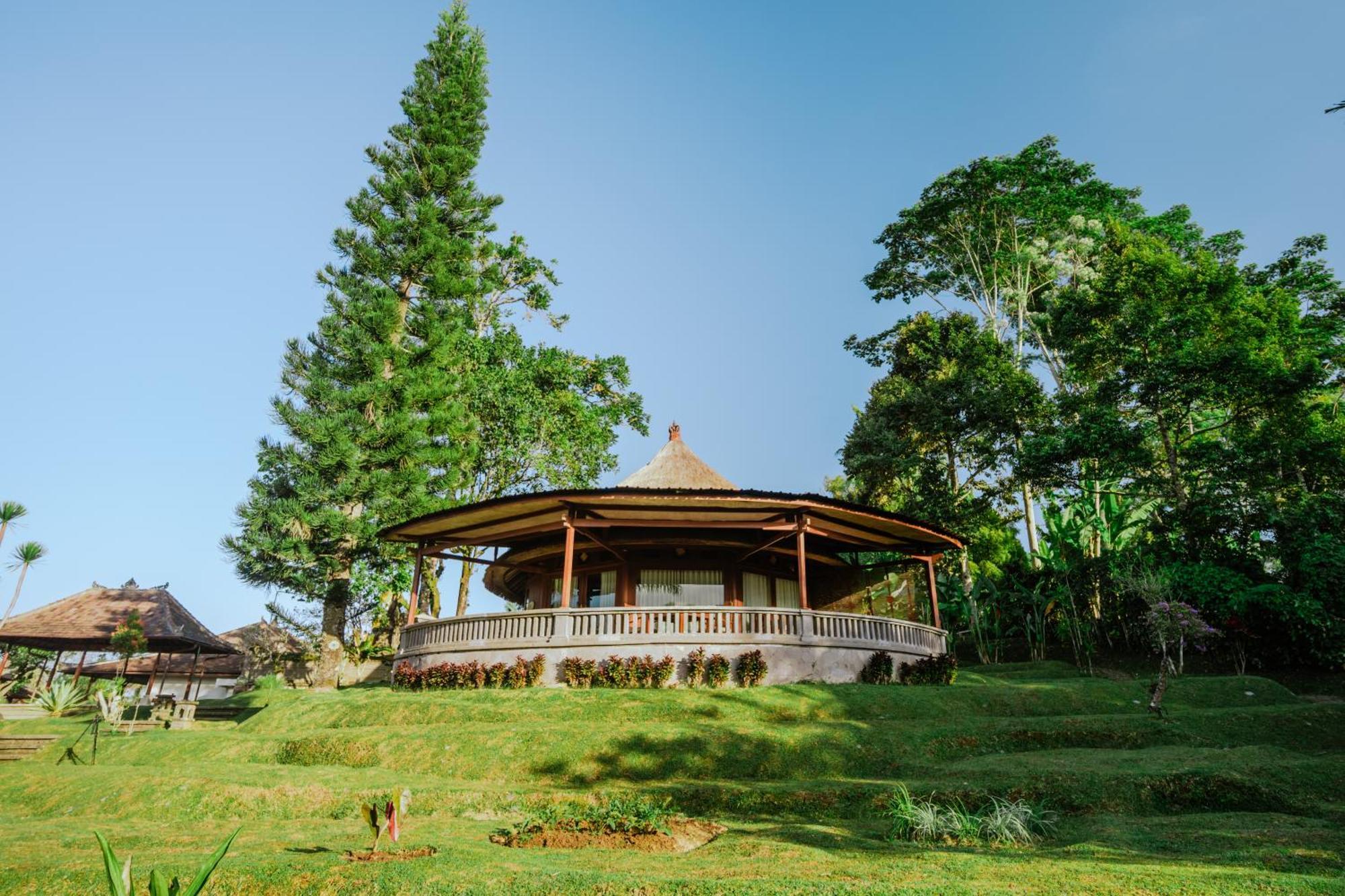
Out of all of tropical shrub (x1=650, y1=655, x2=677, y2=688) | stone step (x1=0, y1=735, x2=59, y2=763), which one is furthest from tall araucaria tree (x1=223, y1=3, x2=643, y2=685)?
tropical shrub (x1=650, y1=655, x2=677, y2=688)

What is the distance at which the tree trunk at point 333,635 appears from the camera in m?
26.1

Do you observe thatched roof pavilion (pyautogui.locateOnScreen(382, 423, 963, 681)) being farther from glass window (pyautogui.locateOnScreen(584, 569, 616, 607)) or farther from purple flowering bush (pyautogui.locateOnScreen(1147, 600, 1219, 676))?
purple flowering bush (pyautogui.locateOnScreen(1147, 600, 1219, 676))

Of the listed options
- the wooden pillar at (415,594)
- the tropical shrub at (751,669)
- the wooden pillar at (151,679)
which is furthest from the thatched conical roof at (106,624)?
the tropical shrub at (751,669)

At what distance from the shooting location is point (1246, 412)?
25328mm

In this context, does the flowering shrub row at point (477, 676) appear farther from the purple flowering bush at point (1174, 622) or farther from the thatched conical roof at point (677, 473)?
the purple flowering bush at point (1174, 622)

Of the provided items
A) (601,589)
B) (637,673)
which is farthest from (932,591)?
(637,673)

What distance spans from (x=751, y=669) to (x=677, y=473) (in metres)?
9.47

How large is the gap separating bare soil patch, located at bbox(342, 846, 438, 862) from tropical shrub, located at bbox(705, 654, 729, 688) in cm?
A: 1012

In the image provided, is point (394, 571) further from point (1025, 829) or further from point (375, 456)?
point (1025, 829)

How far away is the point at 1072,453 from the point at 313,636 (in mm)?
31254

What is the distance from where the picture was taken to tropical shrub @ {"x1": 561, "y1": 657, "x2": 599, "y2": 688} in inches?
674

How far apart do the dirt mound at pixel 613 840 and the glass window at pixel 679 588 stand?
47.0ft

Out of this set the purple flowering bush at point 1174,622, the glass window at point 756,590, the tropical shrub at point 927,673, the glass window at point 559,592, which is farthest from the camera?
the glass window at point 559,592

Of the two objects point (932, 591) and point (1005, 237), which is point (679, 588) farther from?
point (1005, 237)
